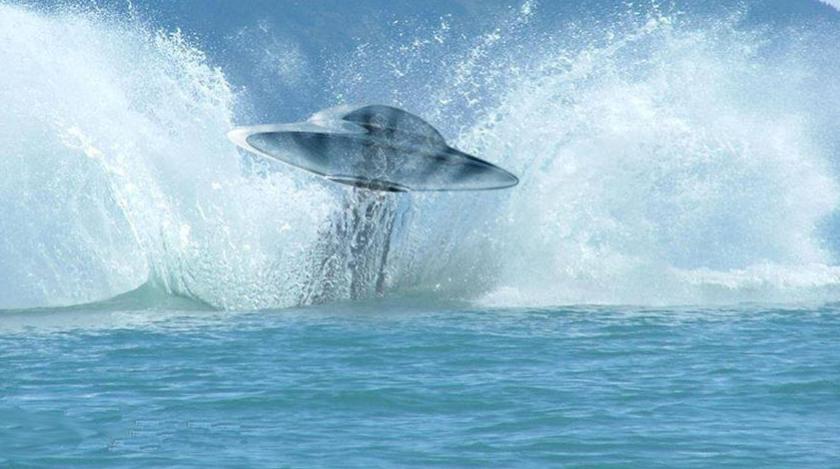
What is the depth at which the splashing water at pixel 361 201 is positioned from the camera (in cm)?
2150

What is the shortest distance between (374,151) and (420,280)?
3176mm

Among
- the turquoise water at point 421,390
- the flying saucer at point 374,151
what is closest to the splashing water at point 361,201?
the flying saucer at point 374,151

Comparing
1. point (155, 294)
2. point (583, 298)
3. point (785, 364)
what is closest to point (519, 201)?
point (583, 298)

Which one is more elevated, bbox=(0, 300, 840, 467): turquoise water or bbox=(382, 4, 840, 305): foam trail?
bbox=(382, 4, 840, 305): foam trail

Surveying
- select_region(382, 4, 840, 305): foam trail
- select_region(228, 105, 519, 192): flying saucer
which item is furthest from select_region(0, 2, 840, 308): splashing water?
select_region(228, 105, 519, 192): flying saucer

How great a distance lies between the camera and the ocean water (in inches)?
440

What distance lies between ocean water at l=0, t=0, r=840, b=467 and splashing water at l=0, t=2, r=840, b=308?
0.17 feet

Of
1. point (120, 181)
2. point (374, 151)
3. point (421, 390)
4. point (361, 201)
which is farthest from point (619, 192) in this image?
point (421, 390)

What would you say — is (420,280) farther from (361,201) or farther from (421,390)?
(421,390)

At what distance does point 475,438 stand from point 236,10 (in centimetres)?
11896

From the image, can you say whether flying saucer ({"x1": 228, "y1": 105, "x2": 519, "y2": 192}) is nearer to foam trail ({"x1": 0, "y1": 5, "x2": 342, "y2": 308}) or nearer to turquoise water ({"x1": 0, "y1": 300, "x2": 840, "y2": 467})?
foam trail ({"x1": 0, "y1": 5, "x2": 342, "y2": 308})

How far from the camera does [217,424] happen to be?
37.2ft

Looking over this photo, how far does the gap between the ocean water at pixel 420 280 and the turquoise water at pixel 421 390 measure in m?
0.05

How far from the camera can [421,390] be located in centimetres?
1273
